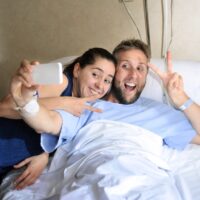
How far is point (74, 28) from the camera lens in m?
2.14

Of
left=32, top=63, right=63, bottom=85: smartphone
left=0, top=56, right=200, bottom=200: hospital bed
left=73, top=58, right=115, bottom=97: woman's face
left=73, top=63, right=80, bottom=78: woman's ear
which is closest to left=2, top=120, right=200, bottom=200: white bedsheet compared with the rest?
left=0, top=56, right=200, bottom=200: hospital bed

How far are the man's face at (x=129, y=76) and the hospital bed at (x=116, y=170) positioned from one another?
0.19m

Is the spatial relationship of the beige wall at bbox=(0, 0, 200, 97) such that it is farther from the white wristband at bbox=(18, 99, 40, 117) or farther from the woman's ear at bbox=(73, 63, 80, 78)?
the white wristband at bbox=(18, 99, 40, 117)

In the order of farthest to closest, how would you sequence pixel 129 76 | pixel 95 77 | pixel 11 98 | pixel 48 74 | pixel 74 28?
1. pixel 74 28
2. pixel 129 76
3. pixel 95 77
4. pixel 11 98
5. pixel 48 74

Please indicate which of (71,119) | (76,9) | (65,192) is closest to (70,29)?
(76,9)

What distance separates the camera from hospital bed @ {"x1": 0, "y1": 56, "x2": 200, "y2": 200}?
100 cm

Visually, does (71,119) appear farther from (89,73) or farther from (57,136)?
(89,73)

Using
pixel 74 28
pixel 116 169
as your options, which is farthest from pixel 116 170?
pixel 74 28

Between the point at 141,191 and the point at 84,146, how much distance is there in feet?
1.13

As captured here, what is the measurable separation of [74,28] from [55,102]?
104 centimetres

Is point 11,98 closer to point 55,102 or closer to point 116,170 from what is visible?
point 55,102

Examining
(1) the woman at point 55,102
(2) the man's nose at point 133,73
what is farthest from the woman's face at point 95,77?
(2) the man's nose at point 133,73

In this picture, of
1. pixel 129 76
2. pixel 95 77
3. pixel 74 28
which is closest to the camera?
pixel 95 77

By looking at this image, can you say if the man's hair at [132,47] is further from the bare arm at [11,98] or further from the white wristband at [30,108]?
the white wristband at [30,108]
